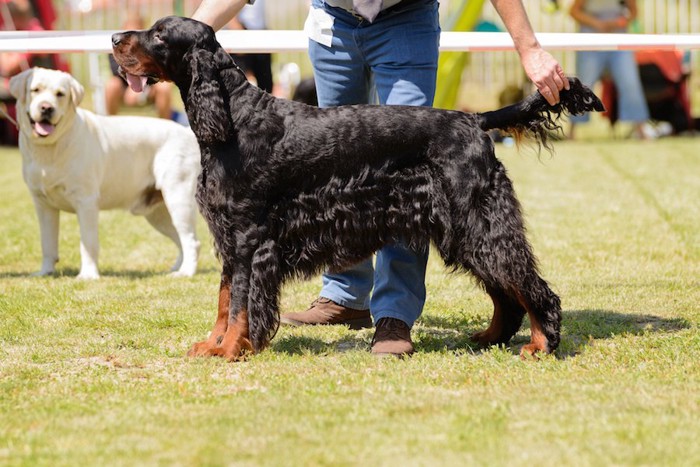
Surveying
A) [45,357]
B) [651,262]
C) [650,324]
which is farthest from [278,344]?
[651,262]

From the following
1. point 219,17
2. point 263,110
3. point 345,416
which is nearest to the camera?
point 345,416

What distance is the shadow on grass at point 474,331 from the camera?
178 inches

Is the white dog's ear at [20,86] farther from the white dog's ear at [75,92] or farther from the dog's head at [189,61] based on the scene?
the dog's head at [189,61]

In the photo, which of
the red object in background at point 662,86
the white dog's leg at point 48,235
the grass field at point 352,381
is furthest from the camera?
the red object in background at point 662,86

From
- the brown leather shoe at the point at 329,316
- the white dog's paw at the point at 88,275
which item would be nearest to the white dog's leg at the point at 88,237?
the white dog's paw at the point at 88,275

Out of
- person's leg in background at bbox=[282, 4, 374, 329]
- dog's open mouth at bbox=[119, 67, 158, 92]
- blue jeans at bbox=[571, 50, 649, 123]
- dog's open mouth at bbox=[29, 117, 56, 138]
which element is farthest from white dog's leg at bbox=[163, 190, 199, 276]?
blue jeans at bbox=[571, 50, 649, 123]

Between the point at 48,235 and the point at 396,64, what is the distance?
330cm

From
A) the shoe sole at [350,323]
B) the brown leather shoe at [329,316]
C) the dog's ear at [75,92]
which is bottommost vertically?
the shoe sole at [350,323]

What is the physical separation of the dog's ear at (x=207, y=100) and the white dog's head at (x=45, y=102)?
2.59m

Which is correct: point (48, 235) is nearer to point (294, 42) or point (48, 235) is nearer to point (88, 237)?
point (88, 237)

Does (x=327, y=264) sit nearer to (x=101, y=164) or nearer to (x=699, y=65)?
(x=101, y=164)

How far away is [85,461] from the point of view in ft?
9.66

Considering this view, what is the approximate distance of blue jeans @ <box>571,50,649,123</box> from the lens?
15078 millimetres

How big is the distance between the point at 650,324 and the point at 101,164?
12.1ft
